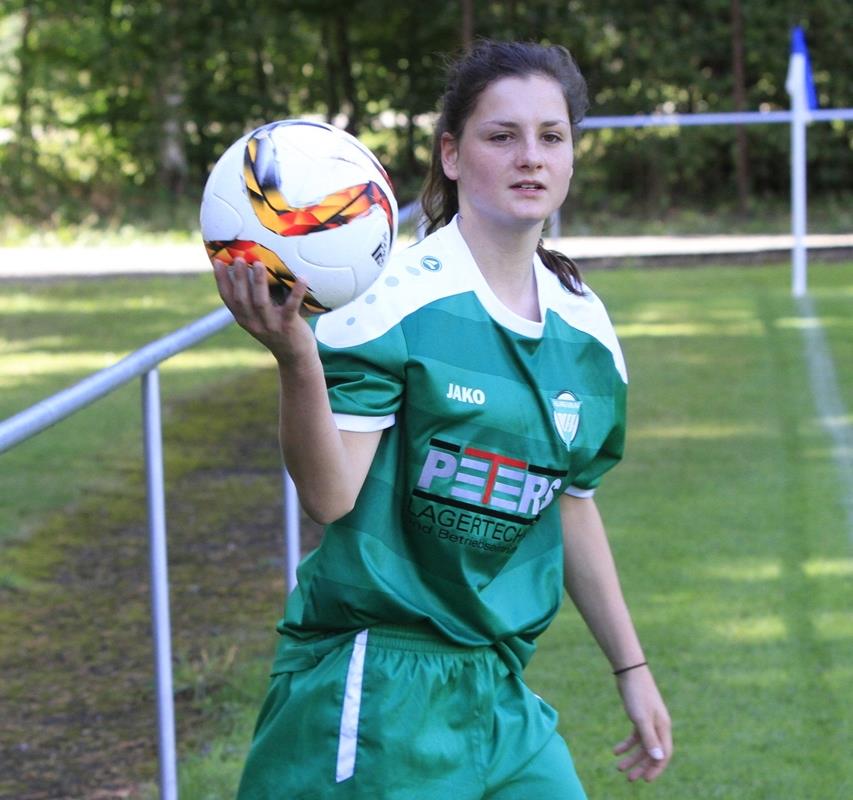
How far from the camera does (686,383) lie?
1023 centimetres

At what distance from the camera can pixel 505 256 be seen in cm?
240

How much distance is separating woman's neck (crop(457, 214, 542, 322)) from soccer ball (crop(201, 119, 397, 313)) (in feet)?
1.08

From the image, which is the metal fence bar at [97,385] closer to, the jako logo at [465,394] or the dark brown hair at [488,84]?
the dark brown hair at [488,84]

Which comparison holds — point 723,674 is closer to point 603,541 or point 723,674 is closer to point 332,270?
point 603,541

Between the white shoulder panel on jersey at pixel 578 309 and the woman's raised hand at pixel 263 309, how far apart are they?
685 millimetres

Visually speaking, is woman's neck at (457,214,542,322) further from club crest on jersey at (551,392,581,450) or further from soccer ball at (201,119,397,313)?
soccer ball at (201,119,397,313)

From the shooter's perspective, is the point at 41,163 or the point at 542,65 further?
the point at 41,163

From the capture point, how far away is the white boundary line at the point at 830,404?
740cm

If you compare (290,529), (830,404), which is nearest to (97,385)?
(290,529)

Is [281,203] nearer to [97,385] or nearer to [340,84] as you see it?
[97,385]

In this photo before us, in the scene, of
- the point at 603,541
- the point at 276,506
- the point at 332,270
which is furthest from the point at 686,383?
the point at 332,270

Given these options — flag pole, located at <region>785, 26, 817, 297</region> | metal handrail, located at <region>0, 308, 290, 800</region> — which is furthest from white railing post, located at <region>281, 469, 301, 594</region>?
flag pole, located at <region>785, 26, 817, 297</region>

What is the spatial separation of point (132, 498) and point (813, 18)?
70.9 feet

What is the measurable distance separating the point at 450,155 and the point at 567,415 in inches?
18.4
